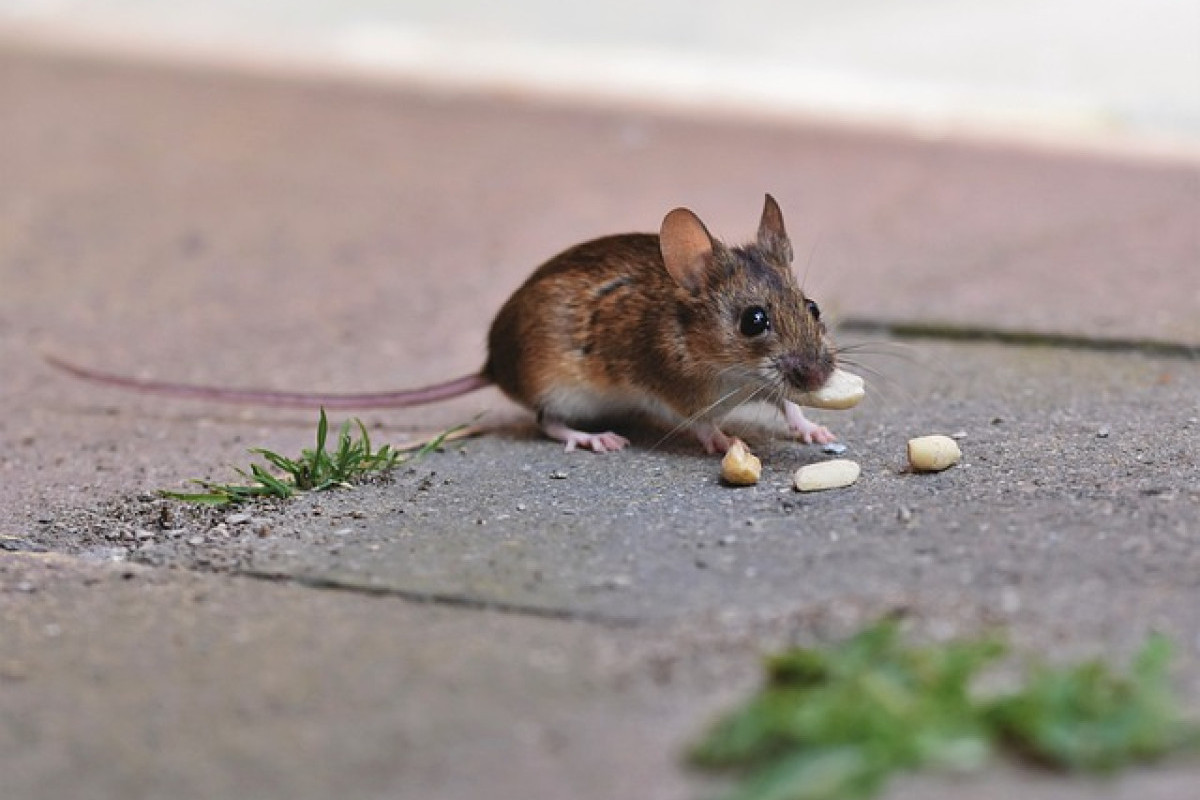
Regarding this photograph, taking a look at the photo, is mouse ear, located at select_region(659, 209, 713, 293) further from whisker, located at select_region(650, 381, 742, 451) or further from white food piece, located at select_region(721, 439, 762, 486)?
white food piece, located at select_region(721, 439, 762, 486)

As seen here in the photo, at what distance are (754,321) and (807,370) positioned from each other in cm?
21

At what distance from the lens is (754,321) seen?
14.4 feet

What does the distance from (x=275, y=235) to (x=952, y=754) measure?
17.8 feet

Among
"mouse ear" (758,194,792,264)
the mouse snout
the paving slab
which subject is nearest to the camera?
the paving slab

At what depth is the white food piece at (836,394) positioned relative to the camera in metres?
4.29

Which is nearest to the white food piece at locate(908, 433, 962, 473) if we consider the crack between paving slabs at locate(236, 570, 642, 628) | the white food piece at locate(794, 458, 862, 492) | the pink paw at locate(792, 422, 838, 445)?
the white food piece at locate(794, 458, 862, 492)

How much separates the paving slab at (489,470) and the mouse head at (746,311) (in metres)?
0.25

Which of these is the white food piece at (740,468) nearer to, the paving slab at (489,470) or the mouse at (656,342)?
the paving slab at (489,470)

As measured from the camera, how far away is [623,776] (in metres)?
2.42

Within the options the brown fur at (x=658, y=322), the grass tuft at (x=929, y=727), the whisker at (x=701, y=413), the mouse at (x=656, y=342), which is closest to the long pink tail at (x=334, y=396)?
the mouse at (x=656, y=342)

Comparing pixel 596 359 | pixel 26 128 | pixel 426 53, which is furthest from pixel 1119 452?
pixel 426 53

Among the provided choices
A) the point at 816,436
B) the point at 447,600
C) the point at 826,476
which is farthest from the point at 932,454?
the point at 447,600

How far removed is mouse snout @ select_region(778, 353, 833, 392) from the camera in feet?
14.0

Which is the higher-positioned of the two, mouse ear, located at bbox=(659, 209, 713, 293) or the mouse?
mouse ear, located at bbox=(659, 209, 713, 293)
